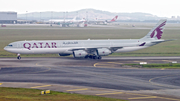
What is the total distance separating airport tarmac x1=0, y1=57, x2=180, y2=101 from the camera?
29.1 m

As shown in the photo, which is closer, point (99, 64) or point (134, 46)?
point (99, 64)

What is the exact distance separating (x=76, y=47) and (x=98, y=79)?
22873 millimetres

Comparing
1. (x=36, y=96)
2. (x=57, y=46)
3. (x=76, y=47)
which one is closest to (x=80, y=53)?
(x=76, y=47)

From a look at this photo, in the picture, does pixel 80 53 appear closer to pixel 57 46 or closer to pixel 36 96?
pixel 57 46

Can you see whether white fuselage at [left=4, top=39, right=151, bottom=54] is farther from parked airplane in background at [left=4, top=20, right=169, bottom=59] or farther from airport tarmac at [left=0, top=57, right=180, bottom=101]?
airport tarmac at [left=0, top=57, right=180, bottom=101]

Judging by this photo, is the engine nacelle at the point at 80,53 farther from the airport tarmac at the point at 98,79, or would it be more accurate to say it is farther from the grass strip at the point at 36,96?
the grass strip at the point at 36,96

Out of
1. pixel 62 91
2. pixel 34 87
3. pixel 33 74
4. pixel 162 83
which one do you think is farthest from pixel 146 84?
pixel 33 74

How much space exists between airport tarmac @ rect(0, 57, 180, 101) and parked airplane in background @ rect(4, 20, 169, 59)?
6.91m

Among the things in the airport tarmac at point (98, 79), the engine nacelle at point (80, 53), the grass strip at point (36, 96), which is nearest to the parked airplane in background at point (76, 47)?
the engine nacelle at point (80, 53)

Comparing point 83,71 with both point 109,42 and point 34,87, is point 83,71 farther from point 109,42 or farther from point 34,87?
point 109,42

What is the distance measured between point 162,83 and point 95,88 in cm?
921

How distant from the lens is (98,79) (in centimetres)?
3666

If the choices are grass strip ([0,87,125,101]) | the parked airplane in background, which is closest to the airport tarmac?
grass strip ([0,87,125,101])

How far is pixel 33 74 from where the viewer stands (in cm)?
4050
